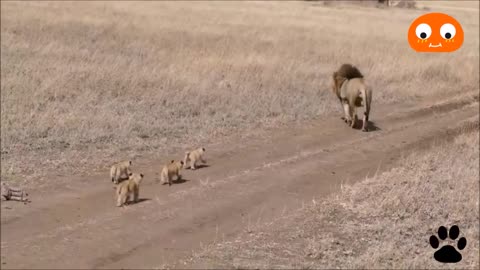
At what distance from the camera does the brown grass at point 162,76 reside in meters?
12.6

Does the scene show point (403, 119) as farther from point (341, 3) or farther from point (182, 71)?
point (341, 3)

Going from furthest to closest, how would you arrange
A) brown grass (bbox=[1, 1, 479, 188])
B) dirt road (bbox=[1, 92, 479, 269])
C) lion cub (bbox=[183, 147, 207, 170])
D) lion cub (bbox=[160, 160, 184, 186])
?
brown grass (bbox=[1, 1, 479, 188]) < lion cub (bbox=[183, 147, 207, 170]) < lion cub (bbox=[160, 160, 184, 186]) < dirt road (bbox=[1, 92, 479, 269])

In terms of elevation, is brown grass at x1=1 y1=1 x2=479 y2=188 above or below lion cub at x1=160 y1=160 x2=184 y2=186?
above

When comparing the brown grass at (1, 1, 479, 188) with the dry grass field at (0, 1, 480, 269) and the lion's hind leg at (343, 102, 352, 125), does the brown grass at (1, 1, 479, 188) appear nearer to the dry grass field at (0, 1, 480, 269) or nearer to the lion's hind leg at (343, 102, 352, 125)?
the dry grass field at (0, 1, 480, 269)

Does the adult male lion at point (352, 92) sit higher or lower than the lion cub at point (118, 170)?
higher

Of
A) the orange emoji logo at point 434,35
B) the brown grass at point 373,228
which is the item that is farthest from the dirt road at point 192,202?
the orange emoji logo at point 434,35

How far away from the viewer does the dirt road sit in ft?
24.9

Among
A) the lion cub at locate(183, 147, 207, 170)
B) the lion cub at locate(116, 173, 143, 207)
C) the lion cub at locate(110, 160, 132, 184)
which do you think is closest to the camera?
the lion cub at locate(116, 173, 143, 207)

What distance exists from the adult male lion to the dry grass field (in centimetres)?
43

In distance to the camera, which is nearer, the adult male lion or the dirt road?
the dirt road

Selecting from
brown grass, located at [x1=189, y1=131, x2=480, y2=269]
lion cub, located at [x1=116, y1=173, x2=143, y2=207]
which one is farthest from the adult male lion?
lion cub, located at [x1=116, y1=173, x2=143, y2=207]

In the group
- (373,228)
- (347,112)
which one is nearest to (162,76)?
(347,112)

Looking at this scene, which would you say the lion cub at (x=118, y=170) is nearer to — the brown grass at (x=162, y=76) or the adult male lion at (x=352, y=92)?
the brown grass at (x=162, y=76)

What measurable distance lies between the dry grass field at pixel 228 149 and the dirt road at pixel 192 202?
34 millimetres
